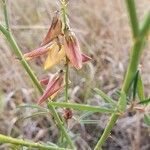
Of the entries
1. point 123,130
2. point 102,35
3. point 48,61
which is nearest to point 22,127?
point 123,130

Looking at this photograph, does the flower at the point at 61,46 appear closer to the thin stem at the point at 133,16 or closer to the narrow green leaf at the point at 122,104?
the narrow green leaf at the point at 122,104

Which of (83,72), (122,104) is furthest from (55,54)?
(83,72)

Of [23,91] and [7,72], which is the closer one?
[23,91]

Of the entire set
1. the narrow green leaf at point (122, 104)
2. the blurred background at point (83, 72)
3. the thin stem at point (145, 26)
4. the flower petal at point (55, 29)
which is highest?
the thin stem at point (145, 26)

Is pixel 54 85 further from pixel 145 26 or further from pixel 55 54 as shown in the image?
pixel 145 26

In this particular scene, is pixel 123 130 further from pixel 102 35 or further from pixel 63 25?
pixel 63 25

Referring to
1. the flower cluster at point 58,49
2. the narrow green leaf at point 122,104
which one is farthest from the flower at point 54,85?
the narrow green leaf at point 122,104

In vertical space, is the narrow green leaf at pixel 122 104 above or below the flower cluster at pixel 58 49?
below

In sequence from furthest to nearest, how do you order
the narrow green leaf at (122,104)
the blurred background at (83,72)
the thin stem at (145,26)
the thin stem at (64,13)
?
the blurred background at (83,72) → the thin stem at (64,13) → the narrow green leaf at (122,104) → the thin stem at (145,26)

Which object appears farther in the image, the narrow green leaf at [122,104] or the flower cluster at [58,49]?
the flower cluster at [58,49]
